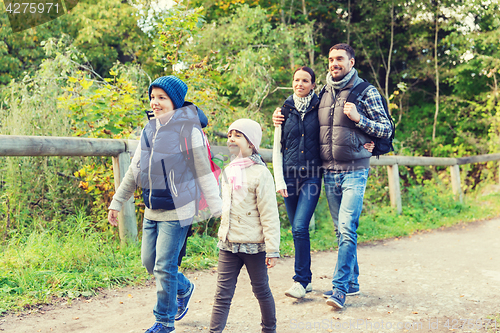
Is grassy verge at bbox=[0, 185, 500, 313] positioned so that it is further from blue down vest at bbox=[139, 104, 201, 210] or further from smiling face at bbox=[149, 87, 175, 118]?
smiling face at bbox=[149, 87, 175, 118]

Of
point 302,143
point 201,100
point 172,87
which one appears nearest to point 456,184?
point 201,100

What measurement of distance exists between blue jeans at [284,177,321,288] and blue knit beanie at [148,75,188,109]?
1291 millimetres

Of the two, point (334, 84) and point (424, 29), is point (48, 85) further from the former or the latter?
point (424, 29)

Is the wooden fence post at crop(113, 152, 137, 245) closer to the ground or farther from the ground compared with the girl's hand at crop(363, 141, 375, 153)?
closer to the ground

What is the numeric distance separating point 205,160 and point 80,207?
2721mm

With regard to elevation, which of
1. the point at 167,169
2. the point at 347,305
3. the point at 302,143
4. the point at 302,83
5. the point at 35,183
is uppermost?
the point at 302,83

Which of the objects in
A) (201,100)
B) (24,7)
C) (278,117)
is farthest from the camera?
(24,7)

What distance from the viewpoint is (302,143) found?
3.64 metres

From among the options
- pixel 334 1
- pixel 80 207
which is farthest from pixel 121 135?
pixel 334 1

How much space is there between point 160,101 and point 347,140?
157 cm

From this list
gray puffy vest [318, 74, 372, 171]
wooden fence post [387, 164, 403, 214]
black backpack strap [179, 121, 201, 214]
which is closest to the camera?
black backpack strap [179, 121, 201, 214]

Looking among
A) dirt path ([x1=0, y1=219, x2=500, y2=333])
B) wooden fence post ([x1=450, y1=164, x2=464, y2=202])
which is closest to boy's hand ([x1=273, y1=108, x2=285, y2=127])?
dirt path ([x1=0, y1=219, x2=500, y2=333])

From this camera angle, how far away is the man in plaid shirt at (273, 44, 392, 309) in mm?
3434

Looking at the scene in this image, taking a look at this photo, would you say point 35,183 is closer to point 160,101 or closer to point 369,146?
point 160,101
